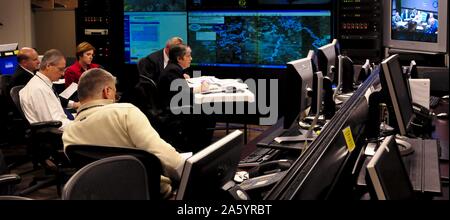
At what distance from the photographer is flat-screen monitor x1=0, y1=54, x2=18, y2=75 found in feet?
21.3

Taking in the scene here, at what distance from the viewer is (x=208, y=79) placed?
6.50 meters

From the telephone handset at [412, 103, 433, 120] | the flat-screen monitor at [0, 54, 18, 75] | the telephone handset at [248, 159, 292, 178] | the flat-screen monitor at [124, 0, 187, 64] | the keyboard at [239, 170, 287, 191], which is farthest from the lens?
the flat-screen monitor at [124, 0, 187, 64]

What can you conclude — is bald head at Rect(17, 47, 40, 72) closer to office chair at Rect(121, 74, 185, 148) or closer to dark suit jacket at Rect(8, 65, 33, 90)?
dark suit jacket at Rect(8, 65, 33, 90)

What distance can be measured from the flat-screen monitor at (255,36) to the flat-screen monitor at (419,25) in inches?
64.8

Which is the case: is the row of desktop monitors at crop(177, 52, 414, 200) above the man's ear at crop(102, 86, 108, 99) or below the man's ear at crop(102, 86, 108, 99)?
below

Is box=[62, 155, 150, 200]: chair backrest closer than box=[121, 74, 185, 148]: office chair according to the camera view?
Yes

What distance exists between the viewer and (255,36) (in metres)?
8.02

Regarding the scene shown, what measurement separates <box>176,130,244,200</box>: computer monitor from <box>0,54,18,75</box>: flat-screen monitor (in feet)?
17.5

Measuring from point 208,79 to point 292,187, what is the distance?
195 inches

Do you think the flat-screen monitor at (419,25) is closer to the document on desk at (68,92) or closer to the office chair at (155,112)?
the office chair at (155,112)

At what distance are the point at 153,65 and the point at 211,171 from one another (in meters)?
5.70

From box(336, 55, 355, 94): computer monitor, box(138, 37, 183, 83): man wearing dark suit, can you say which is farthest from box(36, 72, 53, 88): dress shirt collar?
box(138, 37, 183, 83): man wearing dark suit
